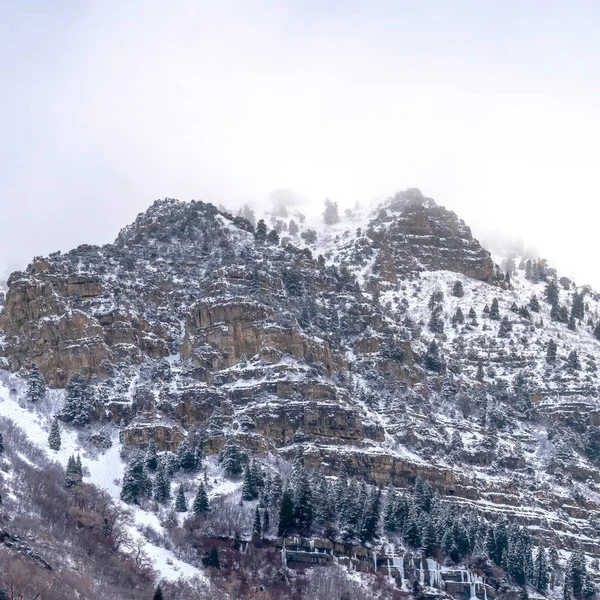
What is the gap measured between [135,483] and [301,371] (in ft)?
106

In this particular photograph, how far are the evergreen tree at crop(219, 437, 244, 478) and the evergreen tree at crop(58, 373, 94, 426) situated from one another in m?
18.7

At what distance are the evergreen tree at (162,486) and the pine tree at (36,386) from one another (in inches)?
868

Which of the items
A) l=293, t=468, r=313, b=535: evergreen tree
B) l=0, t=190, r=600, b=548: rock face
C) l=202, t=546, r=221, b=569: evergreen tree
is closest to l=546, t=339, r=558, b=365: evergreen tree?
l=0, t=190, r=600, b=548: rock face

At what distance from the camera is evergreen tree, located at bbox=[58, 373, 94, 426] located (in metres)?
143

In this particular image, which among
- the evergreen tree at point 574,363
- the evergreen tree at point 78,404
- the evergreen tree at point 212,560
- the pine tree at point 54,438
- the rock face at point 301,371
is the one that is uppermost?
the evergreen tree at point 574,363

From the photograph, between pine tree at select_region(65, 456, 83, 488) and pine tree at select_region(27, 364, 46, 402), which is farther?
pine tree at select_region(27, 364, 46, 402)

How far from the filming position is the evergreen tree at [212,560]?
398 ft

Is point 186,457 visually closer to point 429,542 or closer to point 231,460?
point 231,460

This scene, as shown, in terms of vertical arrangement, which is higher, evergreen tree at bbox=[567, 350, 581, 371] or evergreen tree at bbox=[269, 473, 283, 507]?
evergreen tree at bbox=[567, 350, 581, 371]

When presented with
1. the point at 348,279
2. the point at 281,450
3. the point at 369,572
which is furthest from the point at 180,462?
the point at 348,279

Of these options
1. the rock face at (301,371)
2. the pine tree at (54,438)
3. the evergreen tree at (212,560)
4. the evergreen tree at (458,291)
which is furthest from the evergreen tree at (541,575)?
the evergreen tree at (458,291)

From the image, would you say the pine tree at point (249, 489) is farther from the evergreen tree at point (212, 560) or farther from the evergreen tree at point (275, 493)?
the evergreen tree at point (212, 560)

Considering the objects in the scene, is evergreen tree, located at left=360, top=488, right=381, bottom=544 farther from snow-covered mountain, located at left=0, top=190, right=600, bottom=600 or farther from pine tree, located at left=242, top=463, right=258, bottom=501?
pine tree, located at left=242, top=463, right=258, bottom=501

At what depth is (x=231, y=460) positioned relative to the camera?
449 ft
